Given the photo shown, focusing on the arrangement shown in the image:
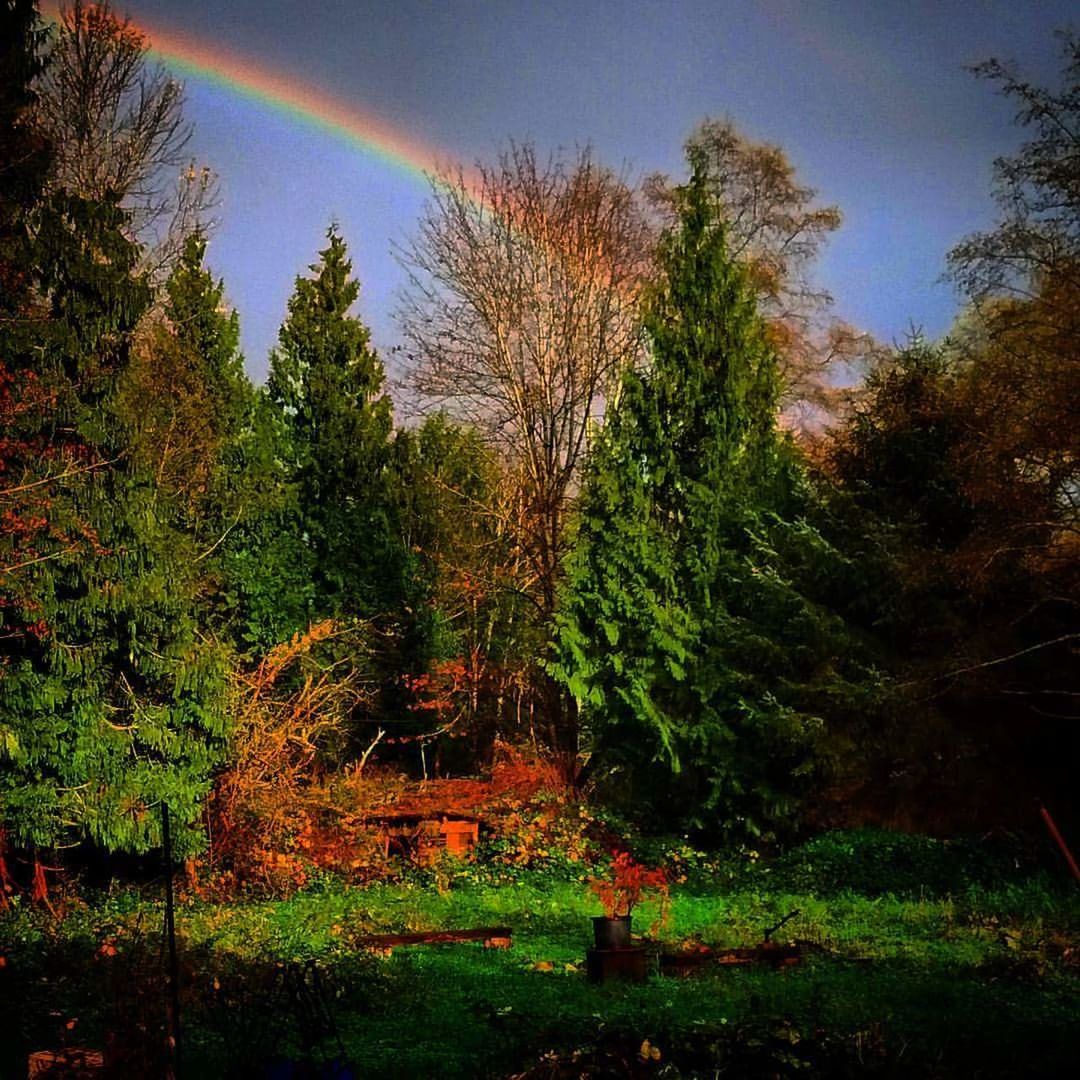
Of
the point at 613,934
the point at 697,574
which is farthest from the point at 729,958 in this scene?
the point at 697,574

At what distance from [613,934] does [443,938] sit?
8.15 ft

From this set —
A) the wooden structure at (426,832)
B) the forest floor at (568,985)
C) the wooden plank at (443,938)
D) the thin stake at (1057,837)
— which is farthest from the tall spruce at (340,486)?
the thin stake at (1057,837)

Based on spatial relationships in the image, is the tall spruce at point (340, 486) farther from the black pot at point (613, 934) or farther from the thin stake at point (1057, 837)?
the thin stake at point (1057, 837)

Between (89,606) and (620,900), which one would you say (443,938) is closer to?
(620,900)

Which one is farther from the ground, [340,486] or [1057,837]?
[340,486]

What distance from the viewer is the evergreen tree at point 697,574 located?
1622 cm

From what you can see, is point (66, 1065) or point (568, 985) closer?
point (66, 1065)

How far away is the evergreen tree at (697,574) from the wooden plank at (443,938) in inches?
246

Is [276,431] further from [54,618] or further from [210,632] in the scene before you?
[54,618]

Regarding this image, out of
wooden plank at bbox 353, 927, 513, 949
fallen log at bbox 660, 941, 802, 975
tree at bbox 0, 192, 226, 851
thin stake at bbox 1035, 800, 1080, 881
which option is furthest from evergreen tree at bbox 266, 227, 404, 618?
thin stake at bbox 1035, 800, 1080, 881

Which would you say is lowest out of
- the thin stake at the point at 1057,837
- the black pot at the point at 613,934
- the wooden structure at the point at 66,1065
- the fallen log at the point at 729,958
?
the fallen log at the point at 729,958

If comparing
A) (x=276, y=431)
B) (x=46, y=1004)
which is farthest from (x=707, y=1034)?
(x=276, y=431)

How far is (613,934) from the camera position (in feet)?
27.6

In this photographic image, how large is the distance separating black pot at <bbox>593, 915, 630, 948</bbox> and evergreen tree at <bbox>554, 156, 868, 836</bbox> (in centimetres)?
743
